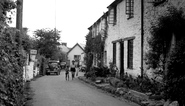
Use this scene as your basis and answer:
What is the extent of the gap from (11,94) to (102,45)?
19.2m

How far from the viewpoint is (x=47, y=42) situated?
160ft

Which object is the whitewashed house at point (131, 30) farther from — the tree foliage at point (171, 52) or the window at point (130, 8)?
the tree foliage at point (171, 52)

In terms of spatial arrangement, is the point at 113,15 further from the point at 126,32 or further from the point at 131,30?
the point at 131,30

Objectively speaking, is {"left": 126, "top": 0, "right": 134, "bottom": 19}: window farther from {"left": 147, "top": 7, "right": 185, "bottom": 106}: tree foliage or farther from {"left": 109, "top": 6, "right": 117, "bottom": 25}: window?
{"left": 147, "top": 7, "right": 185, "bottom": 106}: tree foliage

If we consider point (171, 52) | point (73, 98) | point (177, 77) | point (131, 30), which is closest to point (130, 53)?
point (131, 30)

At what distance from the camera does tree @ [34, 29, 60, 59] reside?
48562 millimetres

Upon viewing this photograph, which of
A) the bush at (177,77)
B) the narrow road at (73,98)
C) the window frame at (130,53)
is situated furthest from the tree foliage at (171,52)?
the window frame at (130,53)

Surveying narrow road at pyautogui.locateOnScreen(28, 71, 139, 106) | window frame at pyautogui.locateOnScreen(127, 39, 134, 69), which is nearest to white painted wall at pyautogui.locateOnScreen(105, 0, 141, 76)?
window frame at pyautogui.locateOnScreen(127, 39, 134, 69)

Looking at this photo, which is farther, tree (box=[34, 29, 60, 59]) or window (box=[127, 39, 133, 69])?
tree (box=[34, 29, 60, 59])

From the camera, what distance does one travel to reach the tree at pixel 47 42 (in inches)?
1912

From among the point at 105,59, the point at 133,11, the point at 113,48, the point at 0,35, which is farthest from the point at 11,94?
the point at 105,59

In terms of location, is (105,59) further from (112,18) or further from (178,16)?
(178,16)

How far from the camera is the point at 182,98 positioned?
7449mm

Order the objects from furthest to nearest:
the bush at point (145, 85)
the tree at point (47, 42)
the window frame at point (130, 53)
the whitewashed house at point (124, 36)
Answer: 1. the tree at point (47, 42)
2. the window frame at point (130, 53)
3. the whitewashed house at point (124, 36)
4. the bush at point (145, 85)
